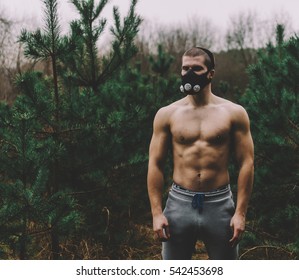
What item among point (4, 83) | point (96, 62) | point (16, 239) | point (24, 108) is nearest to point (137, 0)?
point (96, 62)

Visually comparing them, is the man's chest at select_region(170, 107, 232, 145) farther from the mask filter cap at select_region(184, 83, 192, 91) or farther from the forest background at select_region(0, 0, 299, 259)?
the forest background at select_region(0, 0, 299, 259)

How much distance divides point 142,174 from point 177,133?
1.91 meters

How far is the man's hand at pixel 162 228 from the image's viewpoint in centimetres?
253

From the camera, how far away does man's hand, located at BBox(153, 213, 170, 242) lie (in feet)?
8.29

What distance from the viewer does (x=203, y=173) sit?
2.56 metres

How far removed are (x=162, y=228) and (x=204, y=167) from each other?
442mm

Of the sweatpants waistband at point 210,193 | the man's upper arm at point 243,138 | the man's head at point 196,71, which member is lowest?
the sweatpants waistband at point 210,193

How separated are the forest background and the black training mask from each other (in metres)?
1.12

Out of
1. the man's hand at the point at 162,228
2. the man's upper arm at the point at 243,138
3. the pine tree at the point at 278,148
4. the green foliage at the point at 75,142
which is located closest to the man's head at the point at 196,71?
the man's upper arm at the point at 243,138

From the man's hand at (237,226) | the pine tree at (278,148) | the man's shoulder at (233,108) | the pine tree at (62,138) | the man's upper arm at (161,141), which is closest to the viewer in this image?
the man's hand at (237,226)

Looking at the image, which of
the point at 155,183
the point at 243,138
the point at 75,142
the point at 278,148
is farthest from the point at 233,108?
the point at 75,142

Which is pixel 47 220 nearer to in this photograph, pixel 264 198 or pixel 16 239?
pixel 16 239

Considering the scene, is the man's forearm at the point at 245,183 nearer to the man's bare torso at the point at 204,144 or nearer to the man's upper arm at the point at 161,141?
the man's bare torso at the point at 204,144

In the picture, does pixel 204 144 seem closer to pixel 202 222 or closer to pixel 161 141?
pixel 161 141
